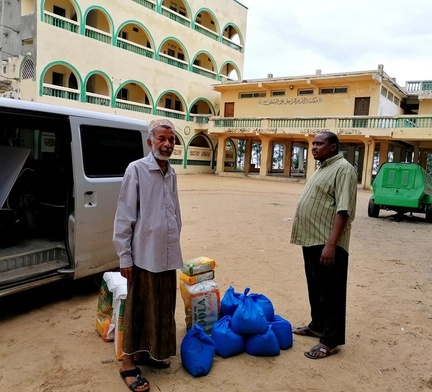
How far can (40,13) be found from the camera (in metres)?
18.2

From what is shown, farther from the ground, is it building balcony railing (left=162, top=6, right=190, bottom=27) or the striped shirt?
building balcony railing (left=162, top=6, right=190, bottom=27)

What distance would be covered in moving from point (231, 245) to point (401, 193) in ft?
19.7

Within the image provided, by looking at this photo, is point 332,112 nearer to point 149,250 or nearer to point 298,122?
point 298,122

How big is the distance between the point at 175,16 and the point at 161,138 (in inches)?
1040

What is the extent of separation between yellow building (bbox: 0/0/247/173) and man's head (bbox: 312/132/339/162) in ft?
62.0

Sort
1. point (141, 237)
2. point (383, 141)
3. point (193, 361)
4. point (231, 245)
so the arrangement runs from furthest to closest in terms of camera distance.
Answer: point (383, 141)
point (231, 245)
point (193, 361)
point (141, 237)

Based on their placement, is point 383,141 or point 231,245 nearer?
point 231,245

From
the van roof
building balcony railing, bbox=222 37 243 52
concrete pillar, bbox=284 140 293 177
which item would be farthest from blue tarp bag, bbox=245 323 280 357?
building balcony railing, bbox=222 37 243 52

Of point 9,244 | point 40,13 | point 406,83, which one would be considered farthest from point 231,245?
point 406,83

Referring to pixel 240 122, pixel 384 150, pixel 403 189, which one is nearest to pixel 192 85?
pixel 240 122

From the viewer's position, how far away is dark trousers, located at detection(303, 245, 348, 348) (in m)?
2.84

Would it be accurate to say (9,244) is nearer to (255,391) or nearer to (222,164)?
(255,391)

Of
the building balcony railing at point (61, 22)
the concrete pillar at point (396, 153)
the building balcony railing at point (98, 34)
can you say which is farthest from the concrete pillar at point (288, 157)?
the building balcony railing at point (61, 22)

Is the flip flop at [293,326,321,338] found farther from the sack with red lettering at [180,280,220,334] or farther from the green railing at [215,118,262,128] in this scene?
the green railing at [215,118,262,128]
